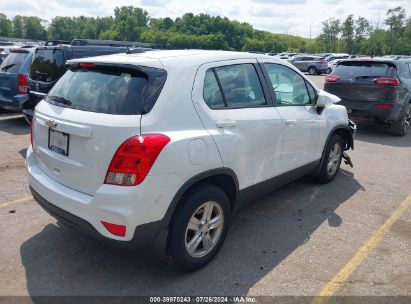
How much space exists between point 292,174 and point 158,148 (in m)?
2.15

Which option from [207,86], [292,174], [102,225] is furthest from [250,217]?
[102,225]

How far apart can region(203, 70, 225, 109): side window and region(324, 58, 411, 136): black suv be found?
607 cm

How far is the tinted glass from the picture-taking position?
11.5ft

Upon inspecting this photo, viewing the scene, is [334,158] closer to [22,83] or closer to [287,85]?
[287,85]

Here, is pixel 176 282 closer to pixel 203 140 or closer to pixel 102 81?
pixel 203 140

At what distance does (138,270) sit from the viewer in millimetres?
3314

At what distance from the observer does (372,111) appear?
27.5 feet

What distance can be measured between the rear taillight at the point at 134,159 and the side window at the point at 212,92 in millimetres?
725

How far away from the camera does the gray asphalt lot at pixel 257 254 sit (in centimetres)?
310

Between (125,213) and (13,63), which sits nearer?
(125,213)

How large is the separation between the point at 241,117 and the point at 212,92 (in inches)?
14.8

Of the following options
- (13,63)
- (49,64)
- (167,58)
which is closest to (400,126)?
(167,58)

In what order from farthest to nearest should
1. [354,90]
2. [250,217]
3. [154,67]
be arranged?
[354,90]
[250,217]
[154,67]

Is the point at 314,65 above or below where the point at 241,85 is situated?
above
